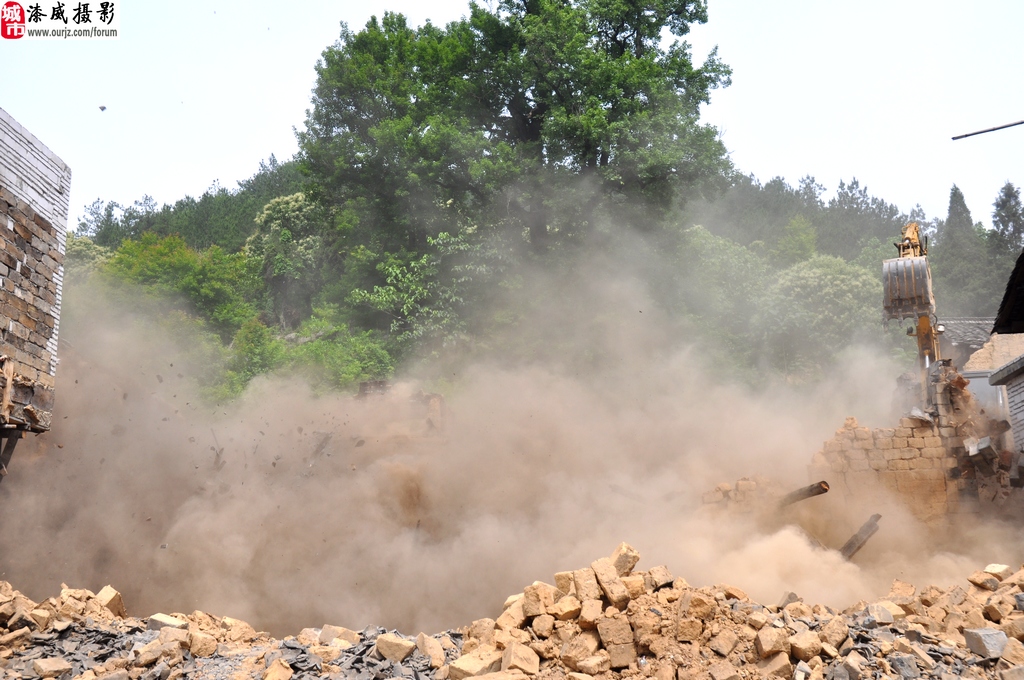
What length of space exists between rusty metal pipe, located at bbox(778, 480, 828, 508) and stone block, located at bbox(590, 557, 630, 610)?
215 inches

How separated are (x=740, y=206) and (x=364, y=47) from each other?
3334 centimetres

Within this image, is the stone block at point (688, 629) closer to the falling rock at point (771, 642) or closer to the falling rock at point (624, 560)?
the falling rock at point (771, 642)

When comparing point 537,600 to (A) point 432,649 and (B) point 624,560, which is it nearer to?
(B) point 624,560

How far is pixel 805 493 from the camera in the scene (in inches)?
536

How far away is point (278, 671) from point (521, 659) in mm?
2535

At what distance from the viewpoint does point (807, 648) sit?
309 inches

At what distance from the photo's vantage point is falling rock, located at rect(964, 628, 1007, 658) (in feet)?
25.3

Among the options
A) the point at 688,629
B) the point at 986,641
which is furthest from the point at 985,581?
the point at 688,629

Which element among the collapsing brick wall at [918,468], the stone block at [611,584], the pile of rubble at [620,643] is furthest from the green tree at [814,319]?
the stone block at [611,584]

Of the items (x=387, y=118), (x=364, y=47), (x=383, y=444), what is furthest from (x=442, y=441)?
(x=364, y=47)

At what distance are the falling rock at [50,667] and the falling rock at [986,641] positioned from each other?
9.27 m

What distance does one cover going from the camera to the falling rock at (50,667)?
363 inches

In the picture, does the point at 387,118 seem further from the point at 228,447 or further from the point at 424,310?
the point at 228,447

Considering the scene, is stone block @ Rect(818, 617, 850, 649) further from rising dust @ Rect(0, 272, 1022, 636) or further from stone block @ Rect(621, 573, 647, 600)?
rising dust @ Rect(0, 272, 1022, 636)
